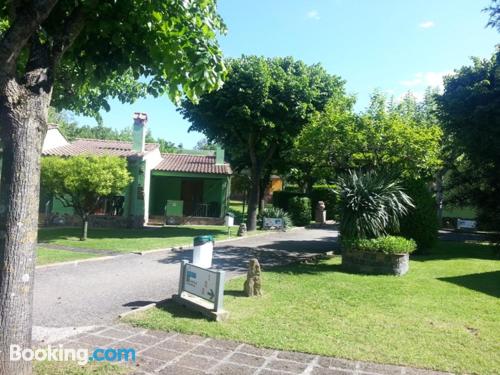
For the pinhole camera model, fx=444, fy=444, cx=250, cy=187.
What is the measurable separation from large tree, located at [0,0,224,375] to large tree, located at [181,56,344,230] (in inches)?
529

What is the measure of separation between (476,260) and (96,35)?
1364cm

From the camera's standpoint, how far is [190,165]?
89.7 feet

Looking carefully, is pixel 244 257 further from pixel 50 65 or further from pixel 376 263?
pixel 50 65

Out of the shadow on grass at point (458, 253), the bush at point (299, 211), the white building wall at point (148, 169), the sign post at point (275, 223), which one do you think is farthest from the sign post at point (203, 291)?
the bush at point (299, 211)

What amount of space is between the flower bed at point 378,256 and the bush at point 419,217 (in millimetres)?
2717

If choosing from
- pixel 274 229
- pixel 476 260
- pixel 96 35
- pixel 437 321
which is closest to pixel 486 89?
pixel 476 260

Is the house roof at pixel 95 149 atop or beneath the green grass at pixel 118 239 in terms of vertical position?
atop

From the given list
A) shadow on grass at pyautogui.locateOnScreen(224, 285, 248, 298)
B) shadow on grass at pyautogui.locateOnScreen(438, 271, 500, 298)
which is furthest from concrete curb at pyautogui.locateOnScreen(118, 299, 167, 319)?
shadow on grass at pyautogui.locateOnScreen(438, 271, 500, 298)

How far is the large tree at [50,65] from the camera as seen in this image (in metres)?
3.76

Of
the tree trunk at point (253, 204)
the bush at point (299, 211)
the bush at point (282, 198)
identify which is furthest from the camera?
the bush at point (282, 198)

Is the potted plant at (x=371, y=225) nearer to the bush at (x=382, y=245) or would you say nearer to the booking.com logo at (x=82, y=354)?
the bush at (x=382, y=245)

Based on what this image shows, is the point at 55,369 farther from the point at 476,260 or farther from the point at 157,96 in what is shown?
the point at 476,260

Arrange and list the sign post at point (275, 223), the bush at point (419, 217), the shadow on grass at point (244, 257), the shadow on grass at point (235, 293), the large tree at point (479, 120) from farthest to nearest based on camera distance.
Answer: the sign post at point (275, 223), the large tree at point (479, 120), the bush at point (419, 217), the shadow on grass at point (244, 257), the shadow on grass at point (235, 293)

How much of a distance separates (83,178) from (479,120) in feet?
49.5
